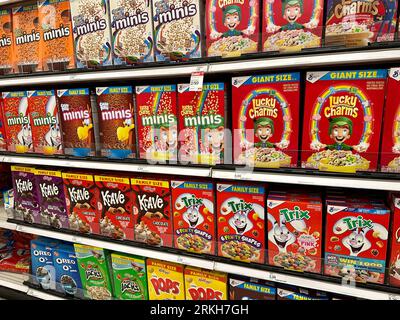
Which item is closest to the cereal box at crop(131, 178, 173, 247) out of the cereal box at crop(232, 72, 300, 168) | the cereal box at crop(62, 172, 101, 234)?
the cereal box at crop(62, 172, 101, 234)

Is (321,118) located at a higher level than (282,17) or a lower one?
lower

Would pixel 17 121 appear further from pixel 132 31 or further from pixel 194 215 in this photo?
pixel 194 215

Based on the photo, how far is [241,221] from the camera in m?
1.56

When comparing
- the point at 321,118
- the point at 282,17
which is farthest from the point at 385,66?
the point at 282,17

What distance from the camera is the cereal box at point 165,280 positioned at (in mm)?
1778

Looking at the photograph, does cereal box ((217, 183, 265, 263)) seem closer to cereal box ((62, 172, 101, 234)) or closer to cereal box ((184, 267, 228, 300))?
cereal box ((184, 267, 228, 300))

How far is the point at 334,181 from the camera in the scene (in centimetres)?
131

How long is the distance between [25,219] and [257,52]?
2.04m

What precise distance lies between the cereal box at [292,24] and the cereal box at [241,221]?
2.26 ft

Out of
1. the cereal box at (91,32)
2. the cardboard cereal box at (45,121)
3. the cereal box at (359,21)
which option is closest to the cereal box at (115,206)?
the cardboard cereal box at (45,121)

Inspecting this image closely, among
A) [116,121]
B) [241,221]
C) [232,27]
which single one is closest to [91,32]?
[116,121]

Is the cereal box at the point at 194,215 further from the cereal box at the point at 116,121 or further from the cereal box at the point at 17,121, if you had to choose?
the cereal box at the point at 17,121

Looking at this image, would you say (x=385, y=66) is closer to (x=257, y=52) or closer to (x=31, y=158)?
(x=257, y=52)

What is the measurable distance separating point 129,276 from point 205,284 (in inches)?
20.8
